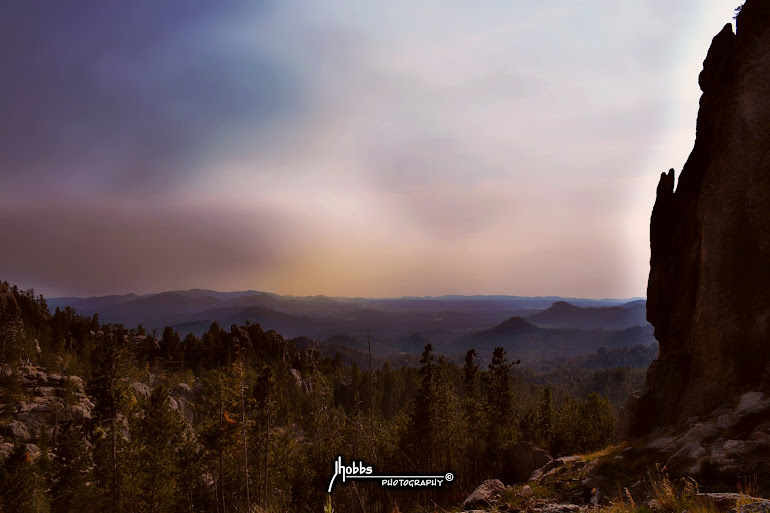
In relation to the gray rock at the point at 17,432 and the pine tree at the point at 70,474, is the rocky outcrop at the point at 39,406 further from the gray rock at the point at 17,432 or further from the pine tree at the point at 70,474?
the pine tree at the point at 70,474

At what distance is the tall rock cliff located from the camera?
22.7 meters

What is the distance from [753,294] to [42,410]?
262ft

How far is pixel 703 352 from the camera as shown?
25203 mm

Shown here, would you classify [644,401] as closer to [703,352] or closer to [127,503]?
[703,352]

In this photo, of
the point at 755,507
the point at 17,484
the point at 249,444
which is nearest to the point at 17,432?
the point at 17,484

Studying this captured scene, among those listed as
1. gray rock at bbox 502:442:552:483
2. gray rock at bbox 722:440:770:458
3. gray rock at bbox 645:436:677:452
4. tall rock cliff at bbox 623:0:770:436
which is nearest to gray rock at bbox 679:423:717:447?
gray rock at bbox 645:436:677:452

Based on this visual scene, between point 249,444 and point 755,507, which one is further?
point 249,444

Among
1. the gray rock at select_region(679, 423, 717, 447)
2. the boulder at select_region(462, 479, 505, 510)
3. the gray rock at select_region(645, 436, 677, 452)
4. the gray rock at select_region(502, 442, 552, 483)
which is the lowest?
the gray rock at select_region(502, 442, 552, 483)

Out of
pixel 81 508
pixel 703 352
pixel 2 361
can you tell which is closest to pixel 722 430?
pixel 703 352

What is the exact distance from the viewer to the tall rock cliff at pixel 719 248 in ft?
74.6

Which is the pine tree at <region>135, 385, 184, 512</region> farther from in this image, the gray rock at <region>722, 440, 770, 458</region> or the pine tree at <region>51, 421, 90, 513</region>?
the gray rock at <region>722, 440, 770, 458</region>

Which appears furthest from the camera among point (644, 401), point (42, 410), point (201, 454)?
point (42, 410)

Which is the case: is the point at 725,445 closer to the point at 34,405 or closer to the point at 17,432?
the point at 17,432

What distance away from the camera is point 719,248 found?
78.9 feet
